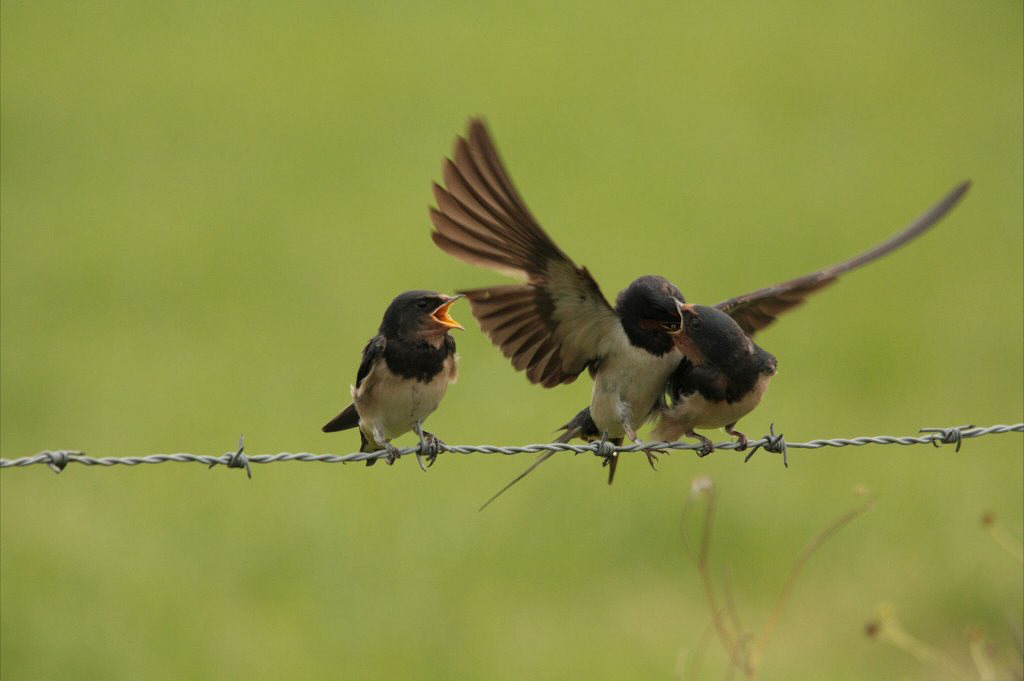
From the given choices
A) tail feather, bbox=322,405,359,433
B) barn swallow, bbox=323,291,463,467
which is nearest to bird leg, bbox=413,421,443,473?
barn swallow, bbox=323,291,463,467

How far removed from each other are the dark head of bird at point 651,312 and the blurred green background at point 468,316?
3381mm

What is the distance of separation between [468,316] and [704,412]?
8.19m

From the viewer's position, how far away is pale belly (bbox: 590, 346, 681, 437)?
5445mm

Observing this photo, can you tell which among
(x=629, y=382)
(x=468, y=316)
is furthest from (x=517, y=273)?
(x=468, y=316)

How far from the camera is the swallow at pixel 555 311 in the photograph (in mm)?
4992

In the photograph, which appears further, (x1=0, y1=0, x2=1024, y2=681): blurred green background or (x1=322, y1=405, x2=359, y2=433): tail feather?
(x1=0, y1=0, x2=1024, y2=681): blurred green background

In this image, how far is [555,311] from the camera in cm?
540

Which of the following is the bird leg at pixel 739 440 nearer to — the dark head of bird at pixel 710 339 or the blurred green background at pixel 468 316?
the dark head of bird at pixel 710 339

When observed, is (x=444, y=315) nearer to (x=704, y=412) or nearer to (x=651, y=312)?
(x=651, y=312)

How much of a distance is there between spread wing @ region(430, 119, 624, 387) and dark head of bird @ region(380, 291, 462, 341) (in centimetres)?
13

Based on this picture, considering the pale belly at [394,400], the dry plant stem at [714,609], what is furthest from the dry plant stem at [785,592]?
the pale belly at [394,400]

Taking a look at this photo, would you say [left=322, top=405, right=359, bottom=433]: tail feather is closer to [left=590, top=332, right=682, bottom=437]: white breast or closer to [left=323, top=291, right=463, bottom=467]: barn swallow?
[left=323, top=291, right=463, bottom=467]: barn swallow

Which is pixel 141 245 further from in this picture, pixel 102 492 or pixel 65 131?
pixel 102 492

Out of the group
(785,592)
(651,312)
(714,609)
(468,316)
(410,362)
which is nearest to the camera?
(651,312)
